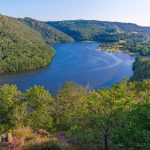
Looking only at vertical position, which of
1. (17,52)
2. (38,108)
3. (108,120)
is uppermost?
(108,120)

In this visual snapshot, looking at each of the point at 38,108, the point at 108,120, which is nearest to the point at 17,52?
the point at 38,108

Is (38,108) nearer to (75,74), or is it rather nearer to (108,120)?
(108,120)

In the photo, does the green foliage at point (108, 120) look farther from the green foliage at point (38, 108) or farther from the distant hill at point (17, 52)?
the distant hill at point (17, 52)

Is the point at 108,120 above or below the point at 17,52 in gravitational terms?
above

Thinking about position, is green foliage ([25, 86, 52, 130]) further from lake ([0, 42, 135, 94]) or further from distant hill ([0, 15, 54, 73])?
distant hill ([0, 15, 54, 73])

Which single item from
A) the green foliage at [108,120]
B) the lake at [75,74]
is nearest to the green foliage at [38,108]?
the green foliage at [108,120]

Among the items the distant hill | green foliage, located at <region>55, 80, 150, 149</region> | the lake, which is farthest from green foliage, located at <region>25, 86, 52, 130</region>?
the distant hill

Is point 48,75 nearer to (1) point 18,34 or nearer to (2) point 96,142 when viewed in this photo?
(1) point 18,34

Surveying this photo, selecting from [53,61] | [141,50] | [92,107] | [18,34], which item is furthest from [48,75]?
[92,107]
